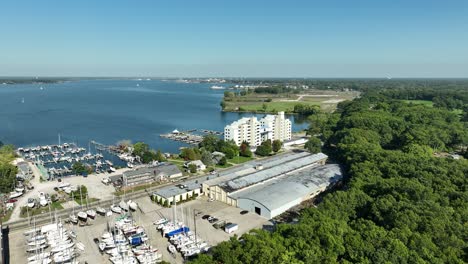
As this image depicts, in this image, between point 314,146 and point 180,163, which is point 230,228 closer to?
point 180,163

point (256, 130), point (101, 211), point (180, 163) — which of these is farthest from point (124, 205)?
point (256, 130)

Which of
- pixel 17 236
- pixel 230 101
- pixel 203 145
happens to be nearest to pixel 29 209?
pixel 17 236

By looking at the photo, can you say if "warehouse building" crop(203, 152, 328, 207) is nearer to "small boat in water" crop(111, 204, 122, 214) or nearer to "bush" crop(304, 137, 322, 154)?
"bush" crop(304, 137, 322, 154)

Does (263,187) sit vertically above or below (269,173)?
below

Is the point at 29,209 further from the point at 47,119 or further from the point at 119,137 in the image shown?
the point at 47,119

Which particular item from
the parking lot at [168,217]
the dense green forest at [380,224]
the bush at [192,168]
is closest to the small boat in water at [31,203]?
the parking lot at [168,217]

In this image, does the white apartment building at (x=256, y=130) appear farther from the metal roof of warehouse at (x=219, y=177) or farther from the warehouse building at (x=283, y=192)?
the warehouse building at (x=283, y=192)
